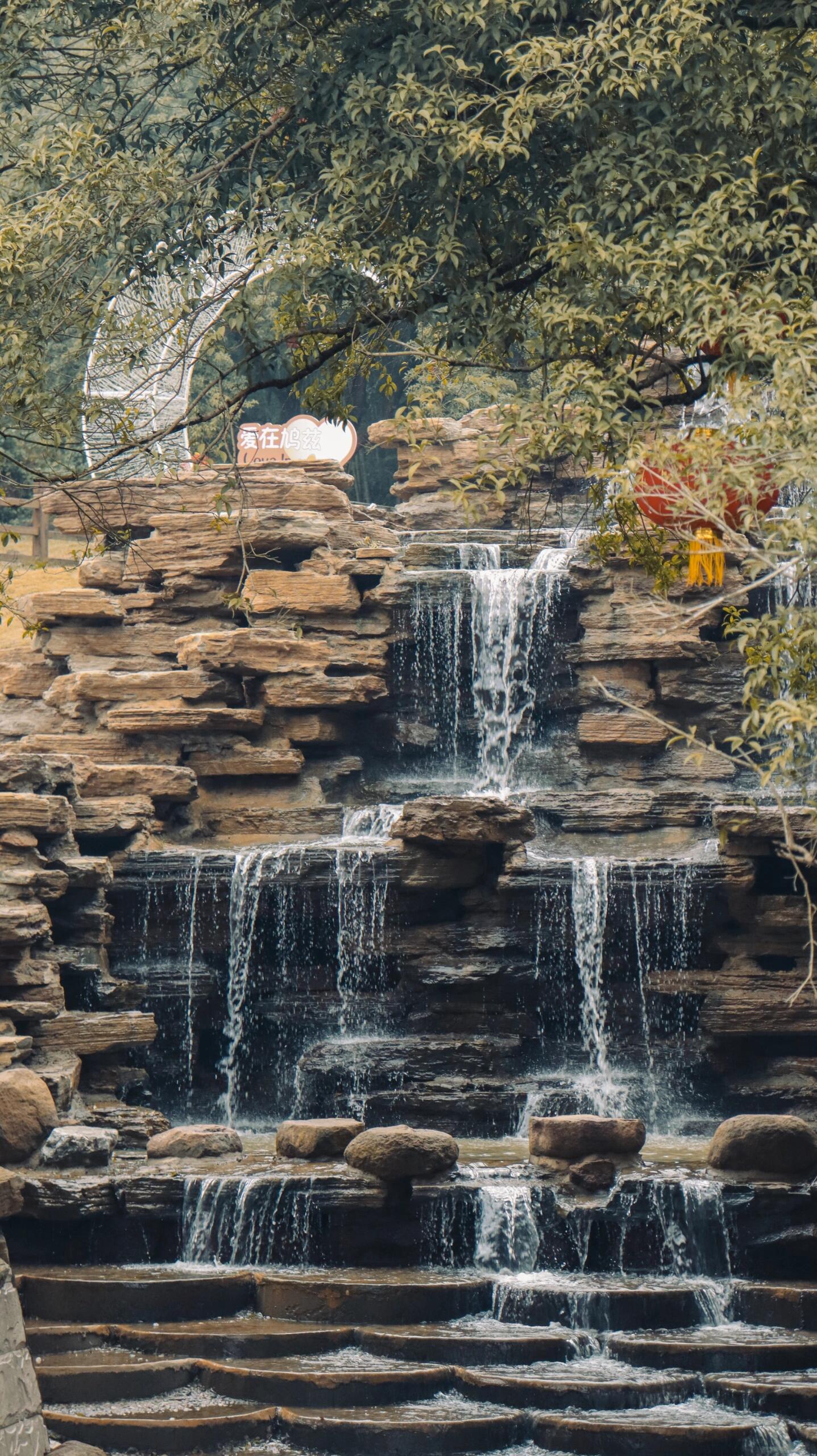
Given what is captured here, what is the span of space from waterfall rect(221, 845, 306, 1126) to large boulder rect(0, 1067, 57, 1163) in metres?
4.63

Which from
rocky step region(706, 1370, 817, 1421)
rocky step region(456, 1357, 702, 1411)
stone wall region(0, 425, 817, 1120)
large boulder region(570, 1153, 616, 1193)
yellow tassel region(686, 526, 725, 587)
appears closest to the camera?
yellow tassel region(686, 526, 725, 587)

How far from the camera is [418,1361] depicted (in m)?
10.4

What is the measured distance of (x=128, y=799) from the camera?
18578 mm

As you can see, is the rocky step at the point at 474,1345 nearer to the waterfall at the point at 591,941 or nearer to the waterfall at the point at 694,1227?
the waterfall at the point at 694,1227

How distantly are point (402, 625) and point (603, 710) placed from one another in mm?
2932

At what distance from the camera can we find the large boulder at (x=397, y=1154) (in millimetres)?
12242

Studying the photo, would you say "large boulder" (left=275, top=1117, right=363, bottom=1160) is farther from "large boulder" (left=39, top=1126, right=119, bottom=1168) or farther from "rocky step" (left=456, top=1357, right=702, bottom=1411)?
"rocky step" (left=456, top=1357, right=702, bottom=1411)

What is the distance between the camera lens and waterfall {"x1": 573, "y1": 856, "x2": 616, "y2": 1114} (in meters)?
17.6

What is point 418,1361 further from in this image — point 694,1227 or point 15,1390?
point 15,1390

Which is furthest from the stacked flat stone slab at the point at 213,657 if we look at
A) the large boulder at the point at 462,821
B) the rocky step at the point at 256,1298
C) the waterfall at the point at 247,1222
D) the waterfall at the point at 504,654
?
the rocky step at the point at 256,1298

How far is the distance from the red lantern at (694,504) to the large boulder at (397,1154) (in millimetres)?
5443

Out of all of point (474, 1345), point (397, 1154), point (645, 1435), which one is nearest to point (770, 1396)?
point (645, 1435)

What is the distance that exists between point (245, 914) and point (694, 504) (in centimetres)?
1217

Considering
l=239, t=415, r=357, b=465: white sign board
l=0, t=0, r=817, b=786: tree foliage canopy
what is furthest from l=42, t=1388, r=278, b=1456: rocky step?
l=239, t=415, r=357, b=465: white sign board
